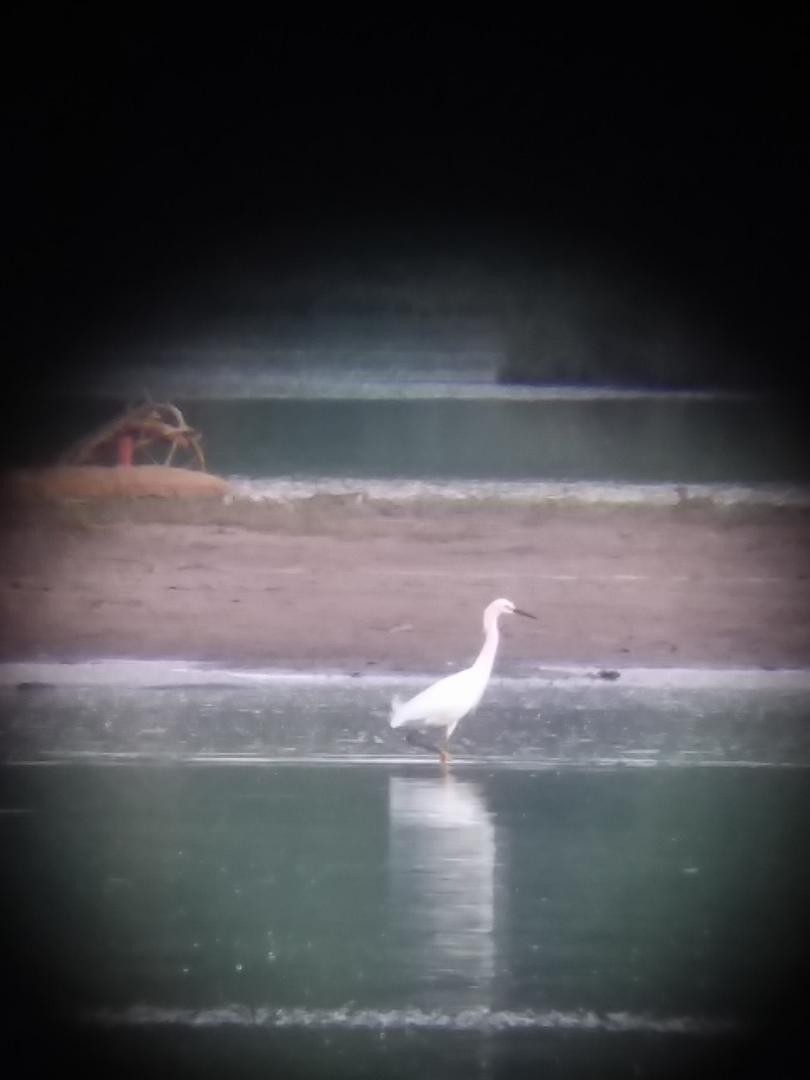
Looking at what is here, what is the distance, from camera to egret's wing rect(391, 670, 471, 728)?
3309mm

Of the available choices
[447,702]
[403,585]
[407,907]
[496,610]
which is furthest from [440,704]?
[407,907]

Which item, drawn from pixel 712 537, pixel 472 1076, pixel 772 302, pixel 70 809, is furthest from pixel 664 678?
pixel 472 1076

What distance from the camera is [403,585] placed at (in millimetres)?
3961

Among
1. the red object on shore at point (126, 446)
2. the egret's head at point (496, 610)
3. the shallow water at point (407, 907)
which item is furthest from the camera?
the red object on shore at point (126, 446)

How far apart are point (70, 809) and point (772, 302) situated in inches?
74.6

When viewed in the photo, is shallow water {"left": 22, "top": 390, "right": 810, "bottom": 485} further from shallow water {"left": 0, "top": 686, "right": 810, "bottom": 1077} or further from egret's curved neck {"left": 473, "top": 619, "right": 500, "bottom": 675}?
shallow water {"left": 0, "top": 686, "right": 810, "bottom": 1077}

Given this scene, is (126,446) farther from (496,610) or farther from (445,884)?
(445,884)

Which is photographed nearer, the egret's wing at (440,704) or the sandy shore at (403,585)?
the egret's wing at (440,704)

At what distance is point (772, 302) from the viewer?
3658 mm

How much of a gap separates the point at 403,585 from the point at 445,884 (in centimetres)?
141

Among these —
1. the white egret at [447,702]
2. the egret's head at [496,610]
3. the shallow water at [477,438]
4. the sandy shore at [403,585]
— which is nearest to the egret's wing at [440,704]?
the white egret at [447,702]

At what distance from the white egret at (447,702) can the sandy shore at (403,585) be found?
0.33 m

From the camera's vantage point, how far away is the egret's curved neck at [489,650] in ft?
11.0

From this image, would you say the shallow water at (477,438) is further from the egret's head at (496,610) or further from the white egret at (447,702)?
the white egret at (447,702)
